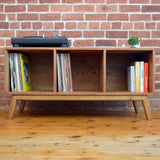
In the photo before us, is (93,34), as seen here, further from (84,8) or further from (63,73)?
(63,73)

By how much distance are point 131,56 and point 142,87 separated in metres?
0.41

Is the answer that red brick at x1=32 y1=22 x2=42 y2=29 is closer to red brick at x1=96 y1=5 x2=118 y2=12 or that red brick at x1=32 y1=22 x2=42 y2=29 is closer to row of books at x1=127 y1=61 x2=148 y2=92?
red brick at x1=96 y1=5 x2=118 y2=12

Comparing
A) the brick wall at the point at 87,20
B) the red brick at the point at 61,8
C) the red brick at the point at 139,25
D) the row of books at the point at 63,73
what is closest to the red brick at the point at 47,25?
the brick wall at the point at 87,20

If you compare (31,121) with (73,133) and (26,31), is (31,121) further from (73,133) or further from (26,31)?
→ (26,31)

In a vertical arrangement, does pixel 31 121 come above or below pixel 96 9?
below

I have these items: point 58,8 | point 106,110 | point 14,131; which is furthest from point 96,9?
point 14,131

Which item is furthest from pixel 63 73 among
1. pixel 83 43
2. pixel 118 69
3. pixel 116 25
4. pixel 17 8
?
pixel 17 8

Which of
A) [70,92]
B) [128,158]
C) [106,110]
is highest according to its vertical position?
[70,92]

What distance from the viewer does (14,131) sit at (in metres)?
1.06

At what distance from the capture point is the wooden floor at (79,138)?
0.74 m

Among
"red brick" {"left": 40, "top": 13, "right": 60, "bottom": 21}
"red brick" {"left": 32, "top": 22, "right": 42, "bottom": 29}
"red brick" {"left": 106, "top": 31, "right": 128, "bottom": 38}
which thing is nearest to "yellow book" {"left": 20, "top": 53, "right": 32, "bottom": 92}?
"red brick" {"left": 32, "top": 22, "right": 42, "bottom": 29}

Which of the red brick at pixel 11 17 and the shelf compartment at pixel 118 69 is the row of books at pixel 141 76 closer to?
the shelf compartment at pixel 118 69

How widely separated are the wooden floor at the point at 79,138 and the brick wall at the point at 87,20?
0.81 metres

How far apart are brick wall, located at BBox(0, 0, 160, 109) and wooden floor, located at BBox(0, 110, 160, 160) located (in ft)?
2.67
